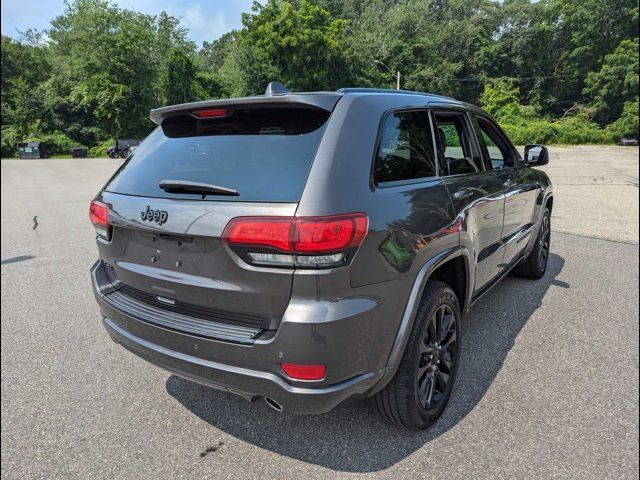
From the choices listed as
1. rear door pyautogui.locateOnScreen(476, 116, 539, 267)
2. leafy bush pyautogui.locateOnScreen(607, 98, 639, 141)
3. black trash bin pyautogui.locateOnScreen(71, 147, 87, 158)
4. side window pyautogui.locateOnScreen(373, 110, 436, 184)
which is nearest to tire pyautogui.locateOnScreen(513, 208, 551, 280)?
rear door pyautogui.locateOnScreen(476, 116, 539, 267)

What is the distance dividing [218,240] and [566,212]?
29.9 feet

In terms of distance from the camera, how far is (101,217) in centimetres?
242


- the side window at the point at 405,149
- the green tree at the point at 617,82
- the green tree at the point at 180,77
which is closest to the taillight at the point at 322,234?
the side window at the point at 405,149

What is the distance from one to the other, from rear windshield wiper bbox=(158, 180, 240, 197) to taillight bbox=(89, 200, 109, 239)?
0.49 m

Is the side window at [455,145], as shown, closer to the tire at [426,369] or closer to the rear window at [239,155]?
the tire at [426,369]

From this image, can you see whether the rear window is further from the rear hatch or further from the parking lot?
the parking lot

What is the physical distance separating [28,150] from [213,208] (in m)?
40.2

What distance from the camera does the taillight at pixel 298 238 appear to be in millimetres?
1688

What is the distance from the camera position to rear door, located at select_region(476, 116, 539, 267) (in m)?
3.47

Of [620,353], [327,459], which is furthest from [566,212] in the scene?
[327,459]

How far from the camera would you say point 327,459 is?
2.15 m

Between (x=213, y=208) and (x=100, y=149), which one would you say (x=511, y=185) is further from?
(x=100, y=149)

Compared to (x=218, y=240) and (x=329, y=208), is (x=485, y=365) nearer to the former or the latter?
(x=329, y=208)

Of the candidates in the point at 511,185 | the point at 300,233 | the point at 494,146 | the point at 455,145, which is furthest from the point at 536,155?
the point at 300,233
